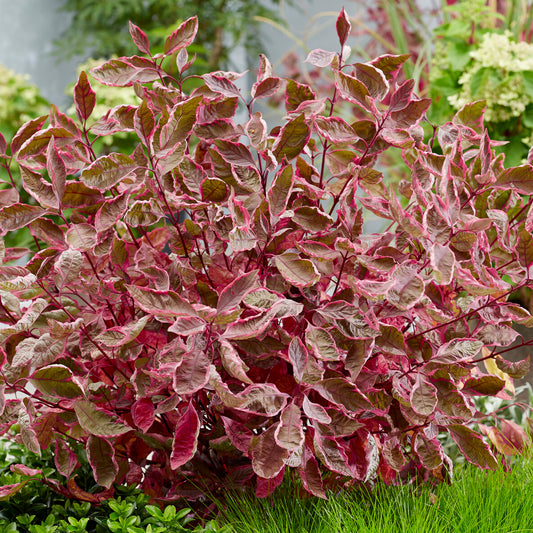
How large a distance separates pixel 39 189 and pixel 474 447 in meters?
0.51

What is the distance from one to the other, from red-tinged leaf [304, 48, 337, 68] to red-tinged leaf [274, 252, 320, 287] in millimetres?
199

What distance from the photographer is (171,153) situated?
0.53 metres

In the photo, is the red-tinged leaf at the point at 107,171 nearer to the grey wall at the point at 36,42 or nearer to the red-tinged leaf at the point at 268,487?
the red-tinged leaf at the point at 268,487

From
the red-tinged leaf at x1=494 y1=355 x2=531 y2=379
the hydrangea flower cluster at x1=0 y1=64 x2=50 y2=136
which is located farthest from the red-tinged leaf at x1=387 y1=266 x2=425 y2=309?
the hydrangea flower cluster at x1=0 y1=64 x2=50 y2=136

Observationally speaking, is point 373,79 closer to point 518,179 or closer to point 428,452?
point 518,179

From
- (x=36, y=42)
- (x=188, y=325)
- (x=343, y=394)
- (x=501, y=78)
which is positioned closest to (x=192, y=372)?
(x=188, y=325)

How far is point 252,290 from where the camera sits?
52 cm

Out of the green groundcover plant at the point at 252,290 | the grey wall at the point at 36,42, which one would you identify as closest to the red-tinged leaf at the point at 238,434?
the green groundcover plant at the point at 252,290

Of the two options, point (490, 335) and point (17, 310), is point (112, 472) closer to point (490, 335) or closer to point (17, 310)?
point (17, 310)

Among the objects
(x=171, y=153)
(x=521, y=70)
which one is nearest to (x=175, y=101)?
(x=171, y=153)

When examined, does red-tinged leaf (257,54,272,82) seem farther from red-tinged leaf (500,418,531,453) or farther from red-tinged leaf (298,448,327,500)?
red-tinged leaf (500,418,531,453)

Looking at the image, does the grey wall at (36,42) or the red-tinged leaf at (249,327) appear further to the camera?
the grey wall at (36,42)

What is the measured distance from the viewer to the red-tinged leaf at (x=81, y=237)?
0.55m

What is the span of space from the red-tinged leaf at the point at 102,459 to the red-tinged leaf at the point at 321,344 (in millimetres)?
248
